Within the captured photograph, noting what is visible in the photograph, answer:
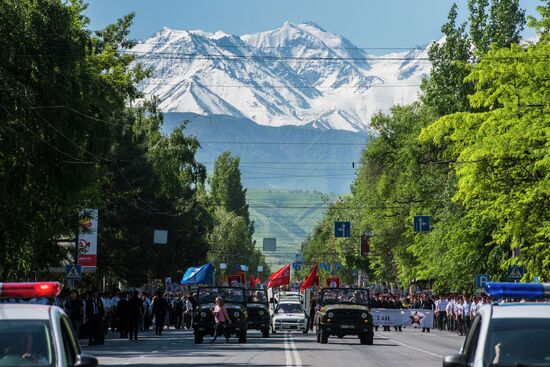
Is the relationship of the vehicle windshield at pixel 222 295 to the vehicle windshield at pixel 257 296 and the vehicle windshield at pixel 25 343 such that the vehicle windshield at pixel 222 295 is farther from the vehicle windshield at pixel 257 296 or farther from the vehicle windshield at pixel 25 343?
the vehicle windshield at pixel 25 343

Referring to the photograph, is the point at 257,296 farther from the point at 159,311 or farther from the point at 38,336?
the point at 38,336

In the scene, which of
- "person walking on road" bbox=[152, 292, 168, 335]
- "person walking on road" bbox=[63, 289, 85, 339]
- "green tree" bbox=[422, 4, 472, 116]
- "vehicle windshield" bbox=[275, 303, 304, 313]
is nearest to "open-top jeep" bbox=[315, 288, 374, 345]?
"person walking on road" bbox=[63, 289, 85, 339]

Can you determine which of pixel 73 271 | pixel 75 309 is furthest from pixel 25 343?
pixel 73 271

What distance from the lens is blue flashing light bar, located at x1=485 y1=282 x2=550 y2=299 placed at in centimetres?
1298

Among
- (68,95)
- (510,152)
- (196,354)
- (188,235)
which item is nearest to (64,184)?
(68,95)

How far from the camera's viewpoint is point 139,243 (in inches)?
3228

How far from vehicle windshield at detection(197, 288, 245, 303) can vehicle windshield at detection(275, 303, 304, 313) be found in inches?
423

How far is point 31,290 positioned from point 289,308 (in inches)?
1712

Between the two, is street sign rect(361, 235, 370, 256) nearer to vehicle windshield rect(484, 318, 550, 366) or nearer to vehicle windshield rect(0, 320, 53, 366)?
vehicle windshield rect(484, 318, 550, 366)

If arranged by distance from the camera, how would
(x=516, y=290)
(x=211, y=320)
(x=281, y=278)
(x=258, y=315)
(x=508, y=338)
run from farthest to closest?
(x=281, y=278) < (x=258, y=315) < (x=211, y=320) < (x=516, y=290) < (x=508, y=338)

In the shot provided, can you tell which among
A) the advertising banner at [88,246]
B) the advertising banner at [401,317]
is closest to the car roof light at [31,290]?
the advertising banner at [88,246]

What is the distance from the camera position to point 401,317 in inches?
2579

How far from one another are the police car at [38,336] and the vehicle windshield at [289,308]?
43182mm

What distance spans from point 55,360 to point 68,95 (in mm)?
27421
